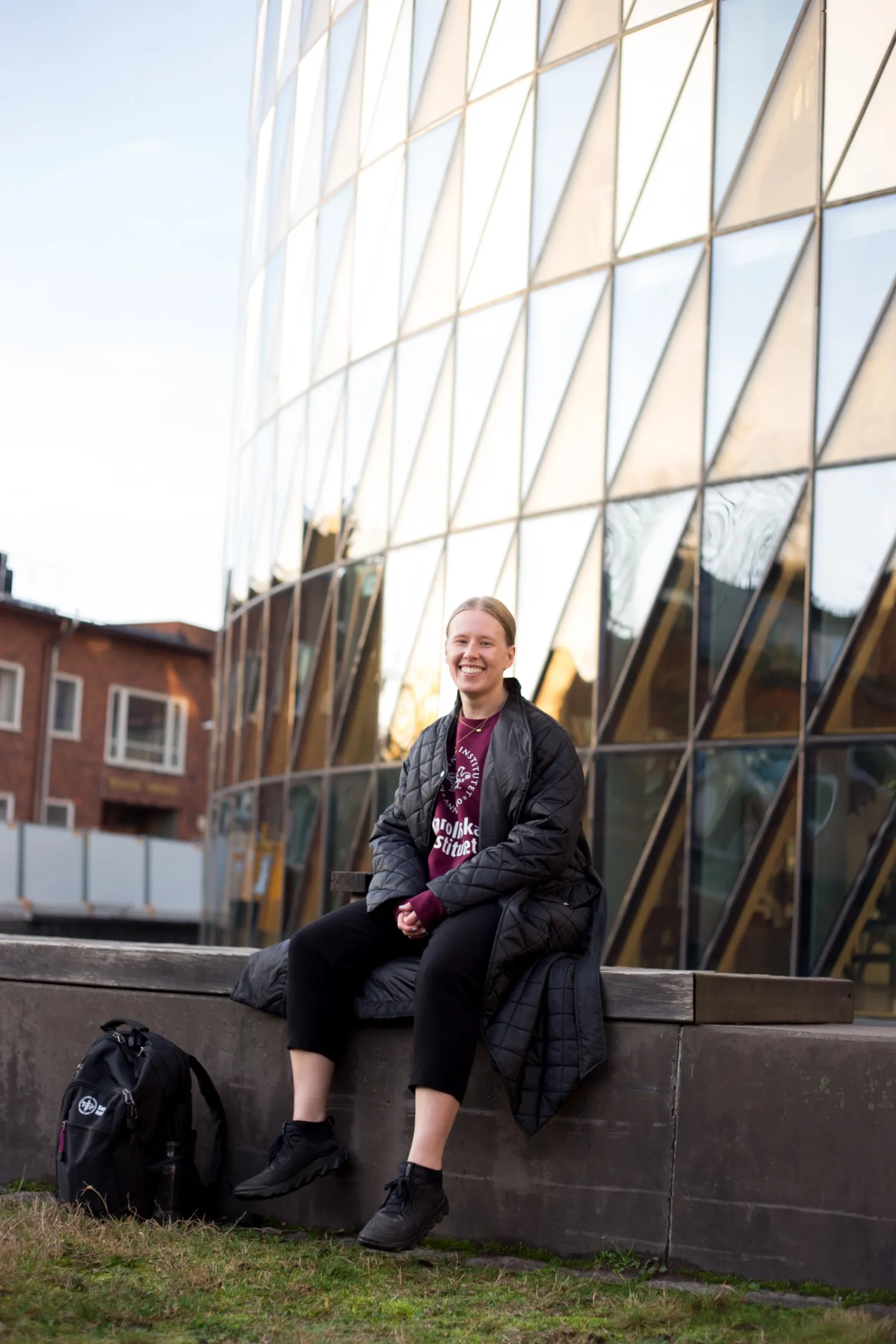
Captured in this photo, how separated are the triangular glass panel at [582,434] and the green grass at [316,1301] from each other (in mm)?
9159

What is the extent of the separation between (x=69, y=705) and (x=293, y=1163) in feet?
132

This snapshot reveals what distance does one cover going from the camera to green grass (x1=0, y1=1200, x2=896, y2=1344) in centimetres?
366

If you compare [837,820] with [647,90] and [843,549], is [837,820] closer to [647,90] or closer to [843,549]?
[843,549]

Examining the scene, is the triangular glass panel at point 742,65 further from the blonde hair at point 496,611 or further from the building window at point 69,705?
the building window at point 69,705

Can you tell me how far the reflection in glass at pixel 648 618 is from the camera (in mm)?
12102

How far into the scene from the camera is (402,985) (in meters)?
5.05

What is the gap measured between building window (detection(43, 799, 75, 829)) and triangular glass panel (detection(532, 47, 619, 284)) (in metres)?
31.9

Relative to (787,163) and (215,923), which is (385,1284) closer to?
(787,163)

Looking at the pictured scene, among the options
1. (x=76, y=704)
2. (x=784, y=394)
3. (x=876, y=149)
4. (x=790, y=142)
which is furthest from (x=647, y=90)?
(x=76, y=704)

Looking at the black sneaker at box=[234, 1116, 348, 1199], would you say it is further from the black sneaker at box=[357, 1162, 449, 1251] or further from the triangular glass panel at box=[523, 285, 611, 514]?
the triangular glass panel at box=[523, 285, 611, 514]

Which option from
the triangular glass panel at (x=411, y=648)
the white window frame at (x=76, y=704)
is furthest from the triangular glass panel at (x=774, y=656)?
the white window frame at (x=76, y=704)

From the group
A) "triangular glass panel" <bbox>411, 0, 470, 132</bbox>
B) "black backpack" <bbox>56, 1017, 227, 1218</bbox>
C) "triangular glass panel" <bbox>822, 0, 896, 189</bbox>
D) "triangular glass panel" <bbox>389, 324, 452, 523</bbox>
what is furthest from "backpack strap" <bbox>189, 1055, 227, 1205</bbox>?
"triangular glass panel" <bbox>411, 0, 470, 132</bbox>

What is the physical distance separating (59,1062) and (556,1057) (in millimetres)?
2217

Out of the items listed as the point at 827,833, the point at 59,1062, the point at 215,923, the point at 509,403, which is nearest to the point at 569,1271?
the point at 59,1062
